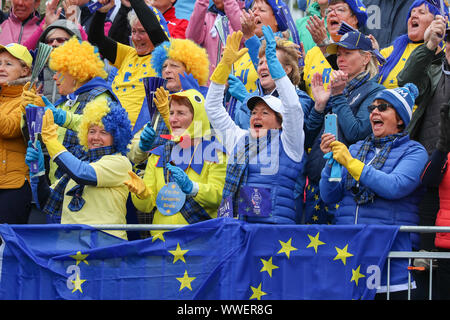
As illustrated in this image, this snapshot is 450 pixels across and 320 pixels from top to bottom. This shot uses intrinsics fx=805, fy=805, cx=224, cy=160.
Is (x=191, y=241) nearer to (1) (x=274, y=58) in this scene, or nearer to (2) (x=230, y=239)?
(2) (x=230, y=239)

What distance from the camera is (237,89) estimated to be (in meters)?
7.13

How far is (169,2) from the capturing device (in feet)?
29.8

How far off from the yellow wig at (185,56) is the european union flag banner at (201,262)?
252cm

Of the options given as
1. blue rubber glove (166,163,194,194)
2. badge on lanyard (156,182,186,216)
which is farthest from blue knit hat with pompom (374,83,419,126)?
badge on lanyard (156,182,186,216)

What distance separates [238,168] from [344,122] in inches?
39.3

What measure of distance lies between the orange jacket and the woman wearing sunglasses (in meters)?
2.84

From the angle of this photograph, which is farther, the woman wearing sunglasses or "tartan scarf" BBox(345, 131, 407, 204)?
"tartan scarf" BBox(345, 131, 407, 204)

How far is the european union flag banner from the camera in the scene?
209 inches

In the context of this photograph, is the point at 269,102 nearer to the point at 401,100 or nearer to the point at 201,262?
the point at 401,100

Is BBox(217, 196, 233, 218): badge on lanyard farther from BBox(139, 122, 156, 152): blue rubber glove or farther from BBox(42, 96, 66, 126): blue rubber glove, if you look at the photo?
BBox(42, 96, 66, 126): blue rubber glove

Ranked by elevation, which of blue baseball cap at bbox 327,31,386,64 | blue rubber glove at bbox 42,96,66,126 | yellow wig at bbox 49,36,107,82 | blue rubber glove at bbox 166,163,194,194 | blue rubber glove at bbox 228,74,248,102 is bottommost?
blue rubber glove at bbox 166,163,194,194

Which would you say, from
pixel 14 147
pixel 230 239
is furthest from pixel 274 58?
pixel 14 147
